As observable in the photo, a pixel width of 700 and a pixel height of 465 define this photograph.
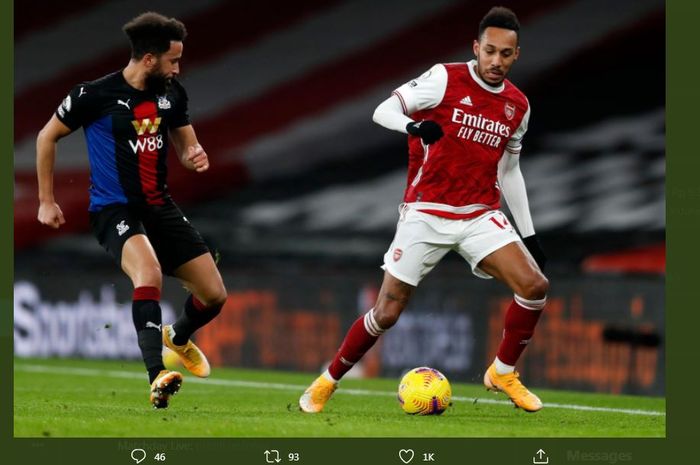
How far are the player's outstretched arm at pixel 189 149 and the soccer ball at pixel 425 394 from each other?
1490 millimetres

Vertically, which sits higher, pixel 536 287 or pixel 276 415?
pixel 536 287

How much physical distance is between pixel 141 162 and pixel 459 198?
1.58m

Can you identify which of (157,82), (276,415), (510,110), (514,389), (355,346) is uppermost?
(157,82)

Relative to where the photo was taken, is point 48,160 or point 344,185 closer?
point 48,160

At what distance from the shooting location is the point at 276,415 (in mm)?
6883

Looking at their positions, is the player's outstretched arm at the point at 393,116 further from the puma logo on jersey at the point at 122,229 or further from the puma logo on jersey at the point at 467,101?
the puma logo on jersey at the point at 122,229

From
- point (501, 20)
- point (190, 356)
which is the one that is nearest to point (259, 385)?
point (190, 356)

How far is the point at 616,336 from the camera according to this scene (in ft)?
36.4

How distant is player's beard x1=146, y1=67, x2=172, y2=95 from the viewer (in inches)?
273

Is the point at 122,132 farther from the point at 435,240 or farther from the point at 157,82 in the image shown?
the point at 435,240

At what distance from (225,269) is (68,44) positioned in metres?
7.14

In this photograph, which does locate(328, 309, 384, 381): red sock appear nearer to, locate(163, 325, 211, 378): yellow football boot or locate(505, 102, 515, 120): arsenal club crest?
locate(163, 325, 211, 378): yellow football boot

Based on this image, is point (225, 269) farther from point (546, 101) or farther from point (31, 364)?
point (546, 101)

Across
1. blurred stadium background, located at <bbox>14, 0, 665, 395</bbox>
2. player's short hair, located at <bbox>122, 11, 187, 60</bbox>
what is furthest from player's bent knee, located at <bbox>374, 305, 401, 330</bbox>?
blurred stadium background, located at <bbox>14, 0, 665, 395</bbox>
